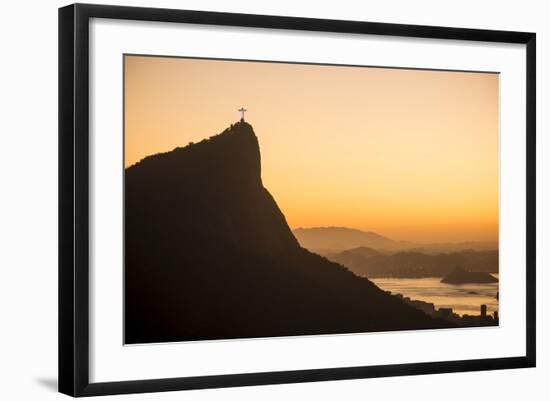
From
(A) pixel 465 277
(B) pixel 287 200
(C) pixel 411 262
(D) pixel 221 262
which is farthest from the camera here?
(A) pixel 465 277

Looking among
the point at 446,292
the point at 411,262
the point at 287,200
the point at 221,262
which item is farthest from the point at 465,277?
the point at 221,262

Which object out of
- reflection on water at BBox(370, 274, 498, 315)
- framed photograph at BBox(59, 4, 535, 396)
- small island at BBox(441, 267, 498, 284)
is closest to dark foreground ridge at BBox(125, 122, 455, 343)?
framed photograph at BBox(59, 4, 535, 396)

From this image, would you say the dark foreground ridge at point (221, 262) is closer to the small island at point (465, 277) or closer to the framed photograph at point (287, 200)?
the framed photograph at point (287, 200)

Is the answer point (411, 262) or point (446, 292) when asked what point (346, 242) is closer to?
point (411, 262)

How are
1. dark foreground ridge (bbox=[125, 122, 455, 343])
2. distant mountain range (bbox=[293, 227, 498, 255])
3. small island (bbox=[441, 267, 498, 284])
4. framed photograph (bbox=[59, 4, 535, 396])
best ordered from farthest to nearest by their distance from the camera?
1. small island (bbox=[441, 267, 498, 284])
2. distant mountain range (bbox=[293, 227, 498, 255])
3. dark foreground ridge (bbox=[125, 122, 455, 343])
4. framed photograph (bbox=[59, 4, 535, 396])

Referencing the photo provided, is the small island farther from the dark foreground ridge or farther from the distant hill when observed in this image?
the dark foreground ridge

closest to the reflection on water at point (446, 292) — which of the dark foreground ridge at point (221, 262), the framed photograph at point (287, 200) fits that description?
the framed photograph at point (287, 200)
